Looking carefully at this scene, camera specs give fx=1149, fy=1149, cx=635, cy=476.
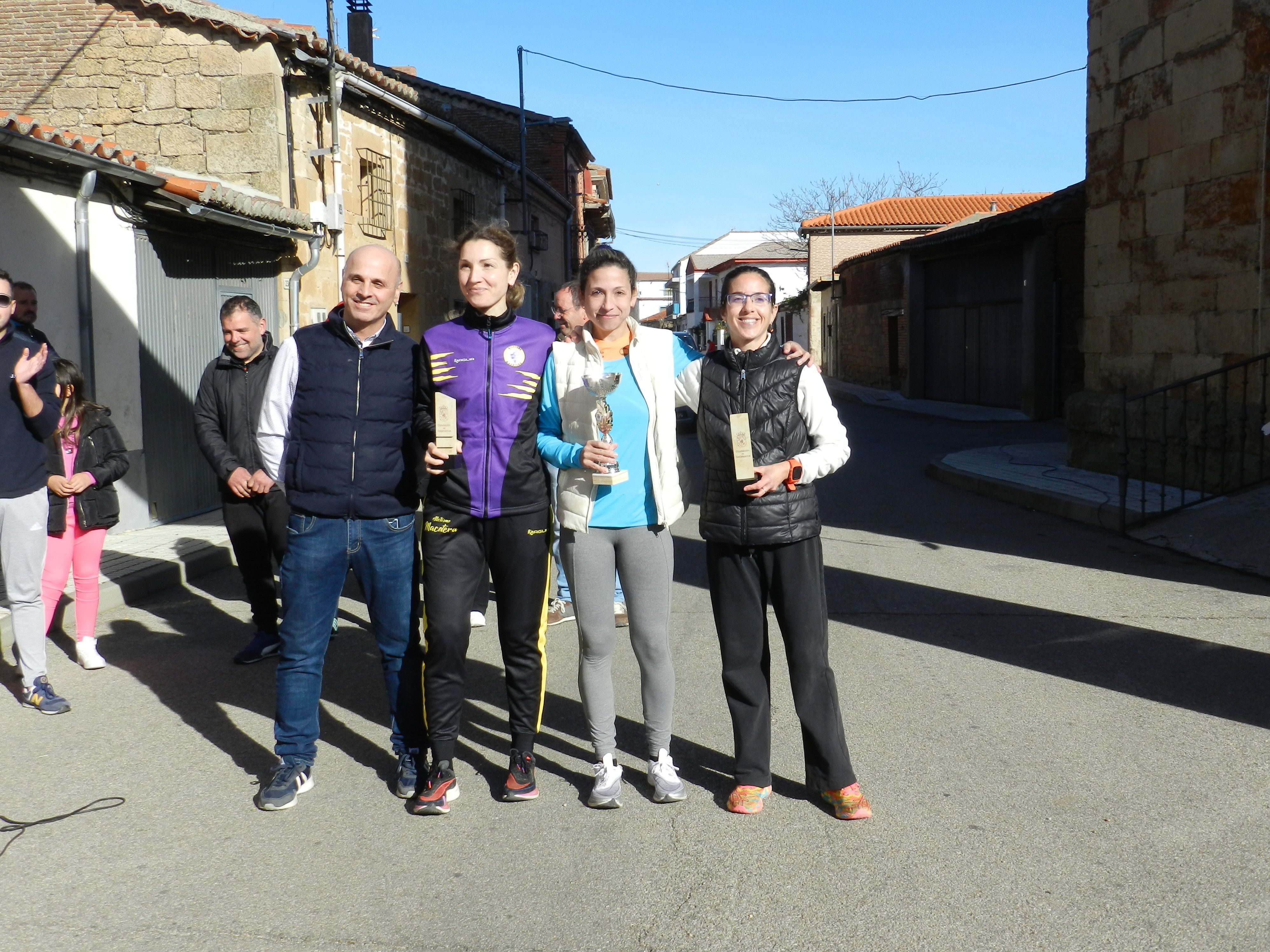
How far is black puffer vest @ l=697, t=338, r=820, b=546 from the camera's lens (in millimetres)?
3621

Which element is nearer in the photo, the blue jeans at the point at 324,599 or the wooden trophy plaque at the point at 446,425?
the wooden trophy plaque at the point at 446,425

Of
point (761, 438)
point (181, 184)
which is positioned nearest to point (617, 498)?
point (761, 438)

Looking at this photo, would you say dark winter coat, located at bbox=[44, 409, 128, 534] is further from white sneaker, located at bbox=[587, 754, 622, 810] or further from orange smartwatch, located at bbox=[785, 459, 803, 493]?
orange smartwatch, located at bbox=[785, 459, 803, 493]

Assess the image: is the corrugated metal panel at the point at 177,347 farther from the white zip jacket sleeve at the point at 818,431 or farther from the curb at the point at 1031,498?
the white zip jacket sleeve at the point at 818,431

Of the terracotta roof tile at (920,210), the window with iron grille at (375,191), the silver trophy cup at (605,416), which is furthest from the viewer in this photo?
the terracotta roof tile at (920,210)

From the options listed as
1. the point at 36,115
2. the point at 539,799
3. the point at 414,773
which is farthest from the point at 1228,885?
the point at 36,115

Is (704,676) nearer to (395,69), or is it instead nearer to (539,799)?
(539,799)

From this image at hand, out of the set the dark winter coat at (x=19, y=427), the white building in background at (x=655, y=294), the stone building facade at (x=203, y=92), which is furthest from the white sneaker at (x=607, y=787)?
the white building in background at (x=655, y=294)

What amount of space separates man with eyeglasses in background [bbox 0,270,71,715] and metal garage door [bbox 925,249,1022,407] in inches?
817

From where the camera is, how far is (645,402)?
12.2 feet

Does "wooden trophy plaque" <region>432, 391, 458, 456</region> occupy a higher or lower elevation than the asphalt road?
higher

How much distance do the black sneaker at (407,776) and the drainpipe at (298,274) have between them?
392 inches

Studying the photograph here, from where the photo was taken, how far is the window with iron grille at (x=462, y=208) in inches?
821

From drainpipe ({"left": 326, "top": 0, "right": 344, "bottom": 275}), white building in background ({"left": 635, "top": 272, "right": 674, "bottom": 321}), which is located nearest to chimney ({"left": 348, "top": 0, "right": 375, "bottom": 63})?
drainpipe ({"left": 326, "top": 0, "right": 344, "bottom": 275})
